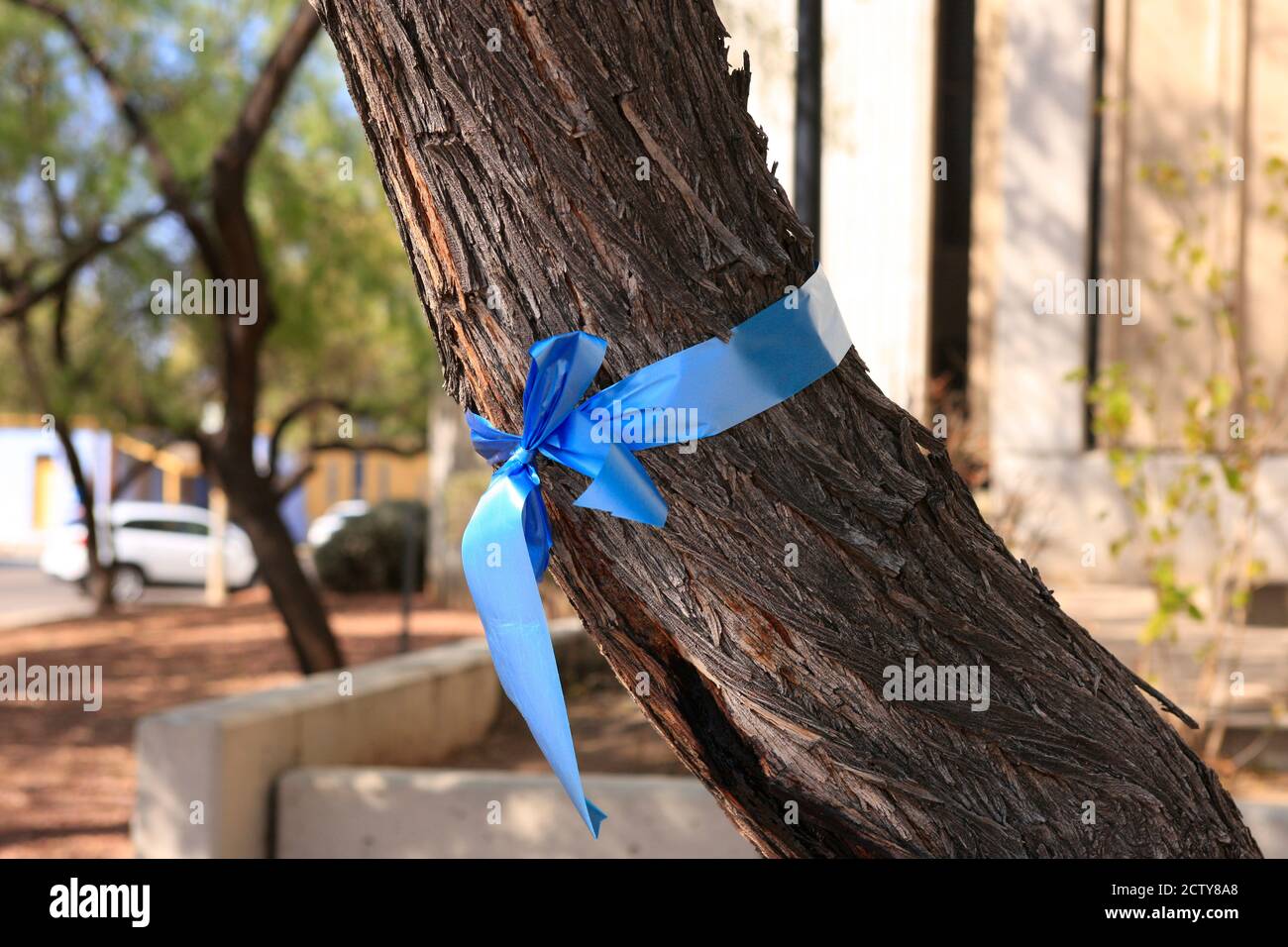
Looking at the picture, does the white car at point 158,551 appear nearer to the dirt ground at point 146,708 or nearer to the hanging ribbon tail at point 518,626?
the dirt ground at point 146,708

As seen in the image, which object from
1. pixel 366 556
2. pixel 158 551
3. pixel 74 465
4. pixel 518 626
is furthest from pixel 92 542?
pixel 518 626

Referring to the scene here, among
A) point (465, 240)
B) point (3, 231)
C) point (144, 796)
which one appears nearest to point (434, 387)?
point (3, 231)

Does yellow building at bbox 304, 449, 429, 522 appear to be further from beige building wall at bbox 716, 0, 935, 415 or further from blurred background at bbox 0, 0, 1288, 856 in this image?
beige building wall at bbox 716, 0, 935, 415

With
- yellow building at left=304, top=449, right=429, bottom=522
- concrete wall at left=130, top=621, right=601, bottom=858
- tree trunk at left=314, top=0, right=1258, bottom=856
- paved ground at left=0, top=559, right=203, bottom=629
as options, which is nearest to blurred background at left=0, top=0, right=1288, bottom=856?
concrete wall at left=130, top=621, right=601, bottom=858

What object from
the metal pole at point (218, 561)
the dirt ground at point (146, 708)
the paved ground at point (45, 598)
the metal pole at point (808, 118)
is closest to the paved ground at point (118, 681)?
the dirt ground at point (146, 708)

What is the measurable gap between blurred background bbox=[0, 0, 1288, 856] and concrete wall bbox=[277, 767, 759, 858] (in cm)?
2

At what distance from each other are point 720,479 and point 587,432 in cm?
18

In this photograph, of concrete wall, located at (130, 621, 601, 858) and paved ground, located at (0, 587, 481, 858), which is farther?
paved ground, located at (0, 587, 481, 858)

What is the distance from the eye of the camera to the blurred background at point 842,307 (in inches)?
237

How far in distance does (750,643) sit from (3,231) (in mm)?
15680

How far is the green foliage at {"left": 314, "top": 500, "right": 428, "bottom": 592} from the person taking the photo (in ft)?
65.9

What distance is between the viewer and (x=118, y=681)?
12.0m

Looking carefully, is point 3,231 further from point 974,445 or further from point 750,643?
point 750,643

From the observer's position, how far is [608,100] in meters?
1.68
